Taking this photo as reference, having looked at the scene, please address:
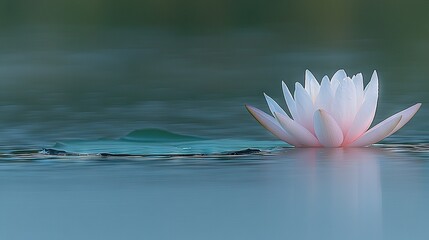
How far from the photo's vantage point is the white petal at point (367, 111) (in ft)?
15.2

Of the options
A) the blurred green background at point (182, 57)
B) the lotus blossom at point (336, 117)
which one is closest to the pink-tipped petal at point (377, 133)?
the lotus blossom at point (336, 117)

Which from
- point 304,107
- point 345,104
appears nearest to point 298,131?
point 304,107

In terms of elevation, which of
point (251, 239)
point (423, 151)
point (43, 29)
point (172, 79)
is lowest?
point (251, 239)

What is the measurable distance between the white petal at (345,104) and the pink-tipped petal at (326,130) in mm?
57

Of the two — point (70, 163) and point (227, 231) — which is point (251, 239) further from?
point (70, 163)

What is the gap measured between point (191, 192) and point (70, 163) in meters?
0.84

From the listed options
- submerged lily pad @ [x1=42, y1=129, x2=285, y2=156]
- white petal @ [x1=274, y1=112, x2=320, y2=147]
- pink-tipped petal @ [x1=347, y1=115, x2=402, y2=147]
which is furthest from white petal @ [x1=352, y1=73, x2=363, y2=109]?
submerged lily pad @ [x1=42, y1=129, x2=285, y2=156]

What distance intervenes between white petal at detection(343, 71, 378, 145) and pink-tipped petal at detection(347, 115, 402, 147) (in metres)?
0.04

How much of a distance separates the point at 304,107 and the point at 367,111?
25cm

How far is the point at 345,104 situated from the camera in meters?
4.62

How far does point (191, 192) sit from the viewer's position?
3562 millimetres

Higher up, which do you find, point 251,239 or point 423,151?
point 423,151

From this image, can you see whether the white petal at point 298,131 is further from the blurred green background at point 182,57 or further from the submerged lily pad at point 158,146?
the blurred green background at point 182,57

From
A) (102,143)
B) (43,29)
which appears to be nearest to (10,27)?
(43,29)
